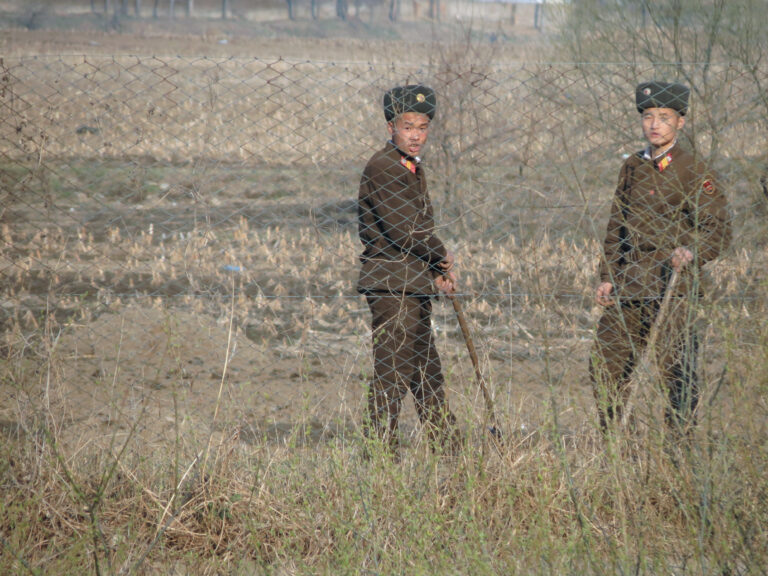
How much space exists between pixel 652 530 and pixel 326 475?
128 cm

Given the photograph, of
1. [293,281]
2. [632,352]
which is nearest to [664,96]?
[632,352]

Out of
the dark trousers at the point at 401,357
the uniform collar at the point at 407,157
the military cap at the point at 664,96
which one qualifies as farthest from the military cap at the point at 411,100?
the military cap at the point at 664,96

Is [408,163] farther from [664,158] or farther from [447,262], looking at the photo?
[664,158]

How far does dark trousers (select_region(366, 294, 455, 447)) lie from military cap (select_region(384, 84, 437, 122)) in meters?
0.82

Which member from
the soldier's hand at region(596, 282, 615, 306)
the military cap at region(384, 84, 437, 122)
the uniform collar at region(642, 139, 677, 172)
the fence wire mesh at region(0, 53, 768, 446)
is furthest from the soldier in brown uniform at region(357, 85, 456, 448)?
the uniform collar at region(642, 139, 677, 172)

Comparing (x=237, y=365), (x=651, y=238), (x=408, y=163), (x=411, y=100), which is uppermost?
(x=411, y=100)

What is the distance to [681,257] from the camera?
3.12 meters

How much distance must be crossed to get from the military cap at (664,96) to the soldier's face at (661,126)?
0.03 meters

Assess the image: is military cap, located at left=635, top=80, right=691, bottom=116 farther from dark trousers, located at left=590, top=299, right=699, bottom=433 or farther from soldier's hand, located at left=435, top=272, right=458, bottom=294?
soldier's hand, located at left=435, top=272, right=458, bottom=294

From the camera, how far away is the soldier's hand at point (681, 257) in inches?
122

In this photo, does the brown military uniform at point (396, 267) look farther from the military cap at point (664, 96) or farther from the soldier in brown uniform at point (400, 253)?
the military cap at point (664, 96)

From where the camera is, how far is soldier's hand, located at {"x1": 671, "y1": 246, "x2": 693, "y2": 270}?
10.1ft

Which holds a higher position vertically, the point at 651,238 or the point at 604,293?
the point at 651,238

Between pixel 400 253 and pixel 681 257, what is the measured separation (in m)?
1.18
